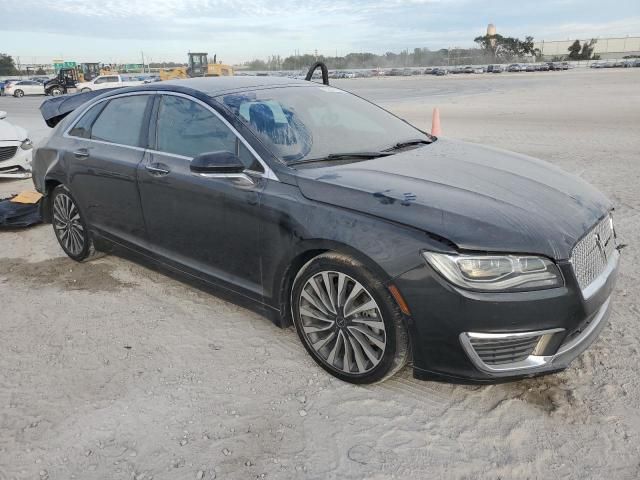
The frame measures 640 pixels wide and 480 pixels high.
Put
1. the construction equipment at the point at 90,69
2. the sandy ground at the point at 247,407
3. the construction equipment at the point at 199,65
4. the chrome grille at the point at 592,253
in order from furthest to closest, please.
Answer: the construction equipment at the point at 90,69 → the construction equipment at the point at 199,65 → the chrome grille at the point at 592,253 → the sandy ground at the point at 247,407

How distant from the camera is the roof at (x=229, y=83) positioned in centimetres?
380

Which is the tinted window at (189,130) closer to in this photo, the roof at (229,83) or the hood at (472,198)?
the roof at (229,83)

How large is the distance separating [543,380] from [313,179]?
5.61 feet

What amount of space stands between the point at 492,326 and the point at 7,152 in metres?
8.81

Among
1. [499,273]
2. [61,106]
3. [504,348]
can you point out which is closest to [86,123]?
[61,106]

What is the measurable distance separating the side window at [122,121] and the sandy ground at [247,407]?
4.11 feet

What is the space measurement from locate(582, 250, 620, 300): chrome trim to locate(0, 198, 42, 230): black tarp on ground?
18.7 ft

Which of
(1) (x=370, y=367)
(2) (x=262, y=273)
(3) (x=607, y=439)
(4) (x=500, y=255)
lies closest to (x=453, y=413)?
(1) (x=370, y=367)

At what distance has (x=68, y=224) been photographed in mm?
5047

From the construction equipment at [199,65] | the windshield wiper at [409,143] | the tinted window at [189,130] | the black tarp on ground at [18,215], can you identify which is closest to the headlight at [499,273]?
the windshield wiper at [409,143]

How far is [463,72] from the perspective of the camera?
82.9 metres

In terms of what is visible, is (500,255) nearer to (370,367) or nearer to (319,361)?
(370,367)

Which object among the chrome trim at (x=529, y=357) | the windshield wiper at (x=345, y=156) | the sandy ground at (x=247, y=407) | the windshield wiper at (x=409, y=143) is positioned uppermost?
the windshield wiper at (x=409, y=143)

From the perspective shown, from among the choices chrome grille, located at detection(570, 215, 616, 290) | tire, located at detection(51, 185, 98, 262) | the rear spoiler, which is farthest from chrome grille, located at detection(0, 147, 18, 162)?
chrome grille, located at detection(570, 215, 616, 290)
